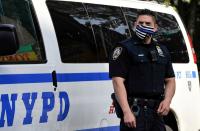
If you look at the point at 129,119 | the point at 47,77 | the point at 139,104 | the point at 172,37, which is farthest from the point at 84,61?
the point at 172,37

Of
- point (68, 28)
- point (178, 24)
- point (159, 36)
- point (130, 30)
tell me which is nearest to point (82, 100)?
point (68, 28)

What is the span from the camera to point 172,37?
7348 mm

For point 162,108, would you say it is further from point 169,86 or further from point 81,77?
point 81,77

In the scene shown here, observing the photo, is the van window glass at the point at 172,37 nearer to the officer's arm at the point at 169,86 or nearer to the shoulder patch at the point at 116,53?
the officer's arm at the point at 169,86

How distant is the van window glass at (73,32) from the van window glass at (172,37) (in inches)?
52.1

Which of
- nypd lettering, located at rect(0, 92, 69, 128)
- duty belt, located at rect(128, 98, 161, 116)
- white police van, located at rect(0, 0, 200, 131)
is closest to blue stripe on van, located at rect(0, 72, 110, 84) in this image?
white police van, located at rect(0, 0, 200, 131)

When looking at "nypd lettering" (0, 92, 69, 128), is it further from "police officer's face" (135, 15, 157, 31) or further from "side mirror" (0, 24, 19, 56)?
"police officer's face" (135, 15, 157, 31)

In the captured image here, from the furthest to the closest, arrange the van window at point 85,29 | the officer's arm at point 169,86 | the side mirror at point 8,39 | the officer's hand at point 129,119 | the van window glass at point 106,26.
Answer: the van window glass at point 106,26 → the van window at point 85,29 → the officer's arm at point 169,86 → the officer's hand at point 129,119 → the side mirror at point 8,39

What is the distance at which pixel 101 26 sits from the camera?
6293mm

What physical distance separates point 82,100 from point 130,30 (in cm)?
132

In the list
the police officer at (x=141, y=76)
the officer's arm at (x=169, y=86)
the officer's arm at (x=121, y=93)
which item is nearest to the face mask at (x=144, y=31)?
the police officer at (x=141, y=76)

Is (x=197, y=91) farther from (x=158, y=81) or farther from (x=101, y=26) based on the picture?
(x=158, y=81)

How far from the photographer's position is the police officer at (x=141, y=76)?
4.97m

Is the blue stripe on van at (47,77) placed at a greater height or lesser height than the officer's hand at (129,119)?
greater
